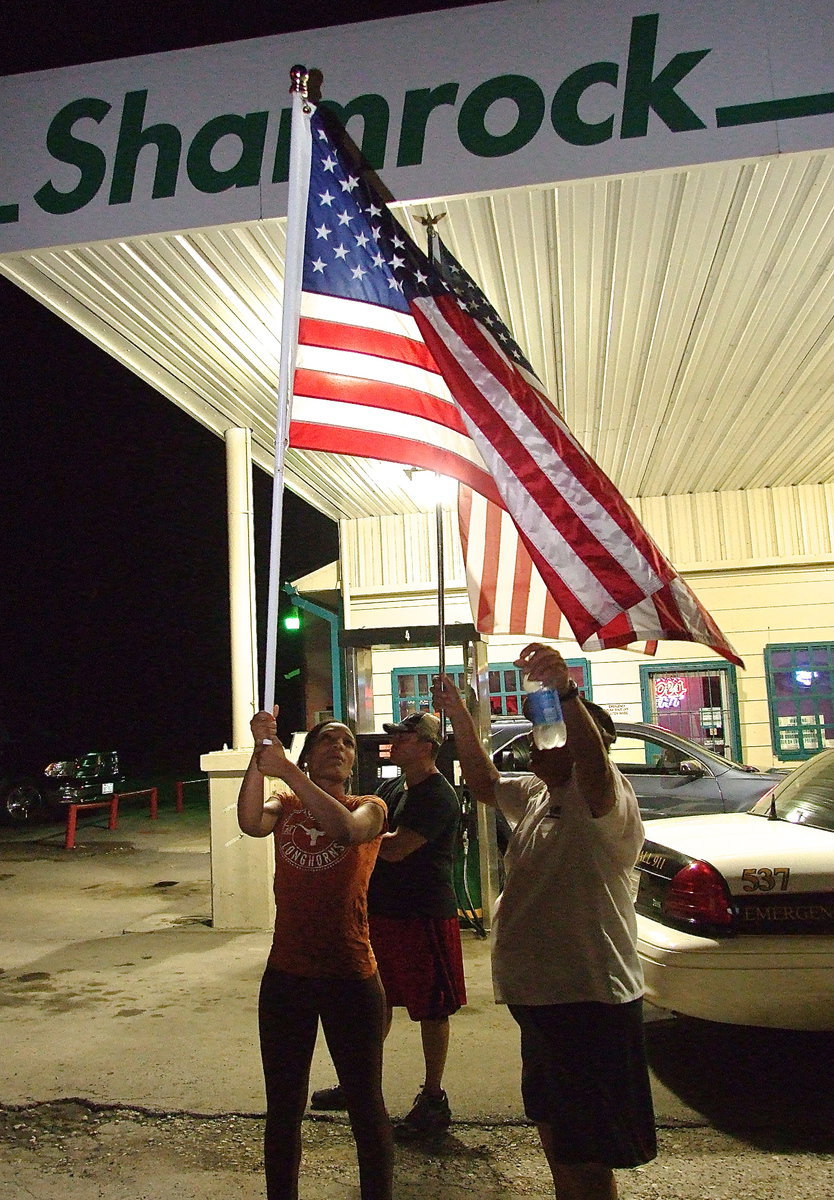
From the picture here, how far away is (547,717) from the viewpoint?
275cm

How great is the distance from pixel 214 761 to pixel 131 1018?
2310mm

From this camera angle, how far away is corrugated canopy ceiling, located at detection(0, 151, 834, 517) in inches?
225

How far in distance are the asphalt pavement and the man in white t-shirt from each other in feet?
3.86

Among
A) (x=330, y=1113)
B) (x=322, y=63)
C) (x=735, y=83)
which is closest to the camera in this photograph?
(x=330, y=1113)

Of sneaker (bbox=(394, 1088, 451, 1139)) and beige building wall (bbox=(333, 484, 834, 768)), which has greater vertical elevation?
beige building wall (bbox=(333, 484, 834, 768))

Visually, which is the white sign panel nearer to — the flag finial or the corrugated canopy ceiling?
the corrugated canopy ceiling

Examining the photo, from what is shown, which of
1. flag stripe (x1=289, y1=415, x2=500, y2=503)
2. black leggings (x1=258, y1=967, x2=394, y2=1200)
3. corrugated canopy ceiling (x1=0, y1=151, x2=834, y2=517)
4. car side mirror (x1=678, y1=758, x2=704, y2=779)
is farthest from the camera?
car side mirror (x1=678, y1=758, x2=704, y2=779)

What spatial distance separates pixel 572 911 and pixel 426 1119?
1873 millimetres

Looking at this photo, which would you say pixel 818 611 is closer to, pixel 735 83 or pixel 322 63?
pixel 735 83

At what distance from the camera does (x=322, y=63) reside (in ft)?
18.3

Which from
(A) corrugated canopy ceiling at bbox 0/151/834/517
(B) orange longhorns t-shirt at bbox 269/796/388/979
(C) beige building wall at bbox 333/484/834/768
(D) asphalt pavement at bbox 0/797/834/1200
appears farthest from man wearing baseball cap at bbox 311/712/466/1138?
(C) beige building wall at bbox 333/484/834/768

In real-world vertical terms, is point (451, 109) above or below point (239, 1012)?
above

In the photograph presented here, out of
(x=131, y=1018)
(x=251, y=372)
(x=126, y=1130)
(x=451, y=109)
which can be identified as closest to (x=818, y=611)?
(x=251, y=372)

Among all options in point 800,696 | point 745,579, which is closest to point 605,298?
point 745,579
